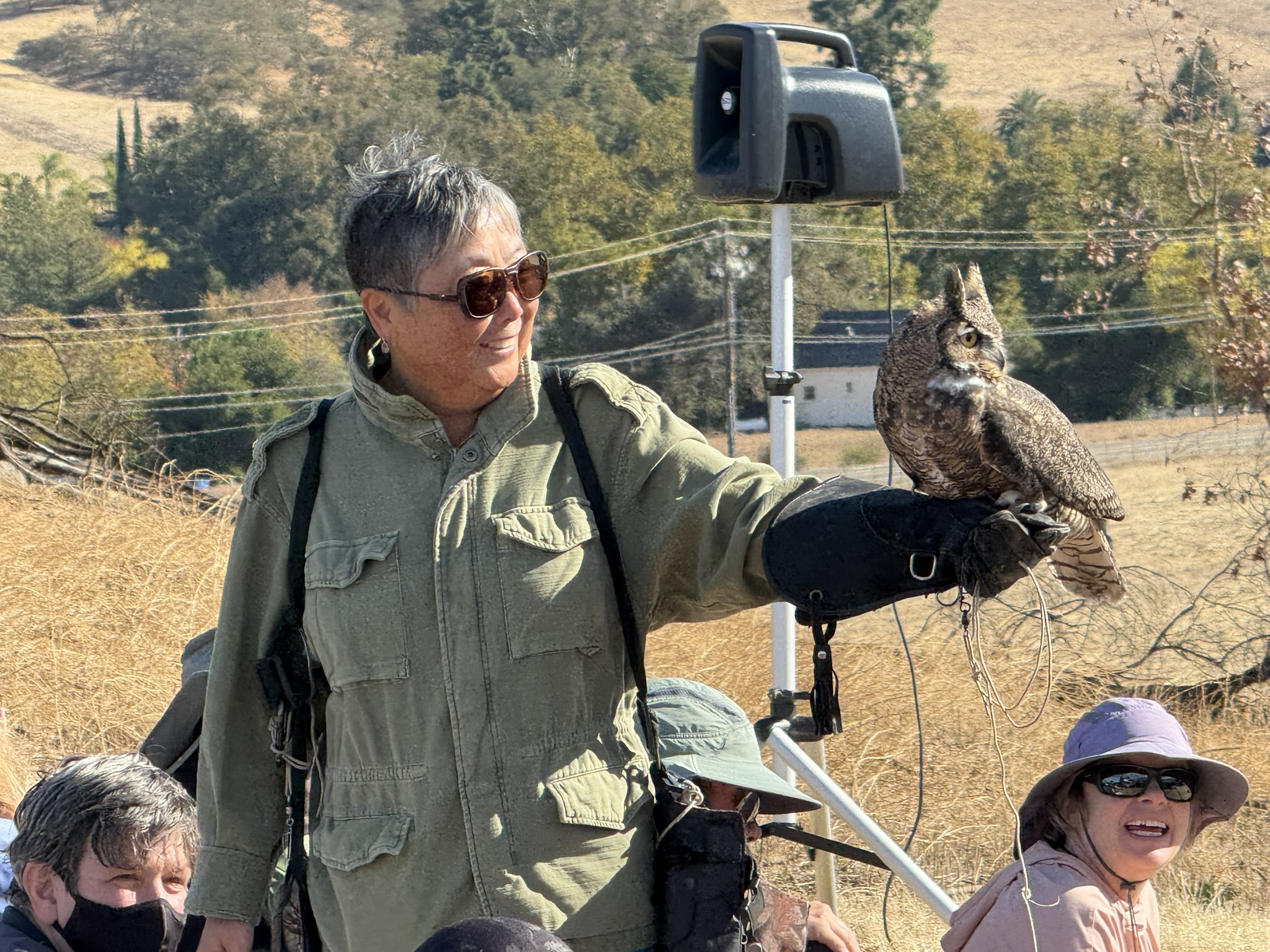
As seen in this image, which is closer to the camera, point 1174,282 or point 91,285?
point 1174,282

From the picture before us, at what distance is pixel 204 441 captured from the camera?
28672 millimetres

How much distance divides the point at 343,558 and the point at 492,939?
2.89 ft

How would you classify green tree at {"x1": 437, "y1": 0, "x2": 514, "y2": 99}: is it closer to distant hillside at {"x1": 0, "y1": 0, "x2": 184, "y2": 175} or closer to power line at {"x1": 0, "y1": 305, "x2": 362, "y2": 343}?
distant hillside at {"x1": 0, "y1": 0, "x2": 184, "y2": 175}

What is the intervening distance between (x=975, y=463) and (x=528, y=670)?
91cm

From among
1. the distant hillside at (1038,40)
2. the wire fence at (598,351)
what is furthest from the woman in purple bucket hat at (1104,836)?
the distant hillside at (1038,40)

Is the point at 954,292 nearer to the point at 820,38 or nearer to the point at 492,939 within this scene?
the point at 820,38

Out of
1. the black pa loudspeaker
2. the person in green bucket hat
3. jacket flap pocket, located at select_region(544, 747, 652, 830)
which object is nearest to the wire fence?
the black pa loudspeaker

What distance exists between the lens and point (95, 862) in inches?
86.6

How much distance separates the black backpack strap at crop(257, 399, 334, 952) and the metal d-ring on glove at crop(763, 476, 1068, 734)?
2.11ft

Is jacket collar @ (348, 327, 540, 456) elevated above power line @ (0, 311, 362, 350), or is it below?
above

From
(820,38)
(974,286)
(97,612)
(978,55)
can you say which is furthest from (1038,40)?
(974,286)

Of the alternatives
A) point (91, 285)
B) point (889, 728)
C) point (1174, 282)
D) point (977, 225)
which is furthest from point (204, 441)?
point (889, 728)

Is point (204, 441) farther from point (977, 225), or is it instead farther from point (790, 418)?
point (790, 418)

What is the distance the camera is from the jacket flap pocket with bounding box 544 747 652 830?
5.56 ft
